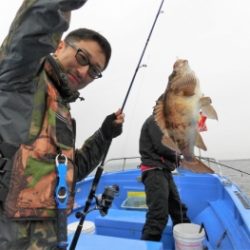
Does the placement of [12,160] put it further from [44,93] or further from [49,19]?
[49,19]

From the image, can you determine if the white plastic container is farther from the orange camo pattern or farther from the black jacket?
the orange camo pattern

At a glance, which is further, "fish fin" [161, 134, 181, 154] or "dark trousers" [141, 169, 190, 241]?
"dark trousers" [141, 169, 190, 241]

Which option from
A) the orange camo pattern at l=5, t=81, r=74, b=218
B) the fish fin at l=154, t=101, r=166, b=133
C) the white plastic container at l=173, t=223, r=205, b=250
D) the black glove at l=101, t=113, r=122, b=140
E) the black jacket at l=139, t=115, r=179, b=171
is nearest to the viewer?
the orange camo pattern at l=5, t=81, r=74, b=218

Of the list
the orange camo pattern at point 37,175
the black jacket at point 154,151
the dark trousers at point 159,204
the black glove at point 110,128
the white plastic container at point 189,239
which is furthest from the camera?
the black jacket at point 154,151

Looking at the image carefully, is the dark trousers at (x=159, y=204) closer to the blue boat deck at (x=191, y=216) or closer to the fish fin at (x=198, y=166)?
the blue boat deck at (x=191, y=216)

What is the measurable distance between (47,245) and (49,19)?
1.15m

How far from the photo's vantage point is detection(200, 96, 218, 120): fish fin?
2914mm

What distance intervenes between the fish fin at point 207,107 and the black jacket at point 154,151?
169 centimetres

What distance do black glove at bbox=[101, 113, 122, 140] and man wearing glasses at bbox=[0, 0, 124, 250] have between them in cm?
81

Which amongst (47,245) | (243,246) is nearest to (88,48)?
(47,245)

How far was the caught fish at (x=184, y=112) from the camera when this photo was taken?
2.92 metres

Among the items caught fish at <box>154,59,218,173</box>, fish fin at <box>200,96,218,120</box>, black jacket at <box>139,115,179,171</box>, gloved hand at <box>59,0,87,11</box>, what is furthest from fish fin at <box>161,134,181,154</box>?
gloved hand at <box>59,0,87,11</box>

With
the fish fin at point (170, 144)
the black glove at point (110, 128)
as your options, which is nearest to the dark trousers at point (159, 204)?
the fish fin at point (170, 144)

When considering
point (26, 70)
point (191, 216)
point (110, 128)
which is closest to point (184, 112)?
point (110, 128)
